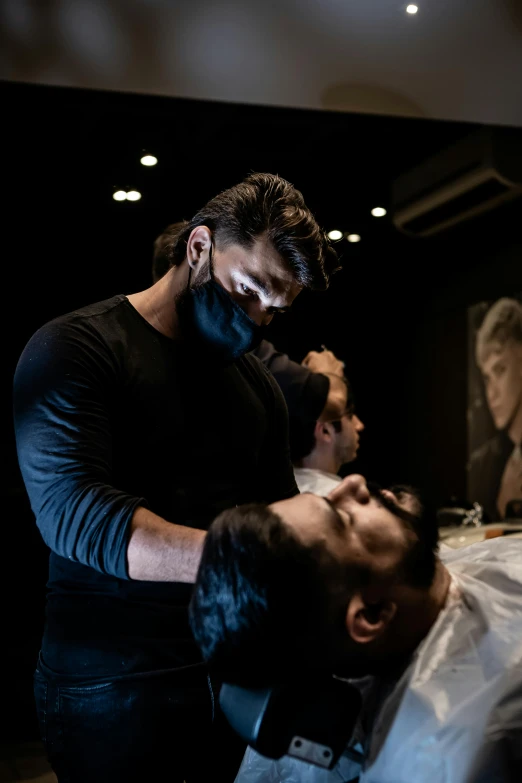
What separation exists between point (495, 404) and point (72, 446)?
12.3ft

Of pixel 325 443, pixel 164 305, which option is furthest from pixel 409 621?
pixel 325 443

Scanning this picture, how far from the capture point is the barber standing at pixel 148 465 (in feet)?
4.26

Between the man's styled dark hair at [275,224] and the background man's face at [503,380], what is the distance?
318 centimetres

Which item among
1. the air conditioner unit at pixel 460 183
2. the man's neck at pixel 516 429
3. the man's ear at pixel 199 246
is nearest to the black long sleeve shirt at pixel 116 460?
the man's ear at pixel 199 246

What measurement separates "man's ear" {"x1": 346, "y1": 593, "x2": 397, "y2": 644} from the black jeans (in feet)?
1.51

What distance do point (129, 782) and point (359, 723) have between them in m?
0.47

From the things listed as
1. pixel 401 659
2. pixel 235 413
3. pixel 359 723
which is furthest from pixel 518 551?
pixel 235 413

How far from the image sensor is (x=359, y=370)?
4.77 meters

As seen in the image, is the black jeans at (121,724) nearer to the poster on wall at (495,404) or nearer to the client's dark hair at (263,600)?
the client's dark hair at (263,600)

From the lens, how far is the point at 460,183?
13.1 ft

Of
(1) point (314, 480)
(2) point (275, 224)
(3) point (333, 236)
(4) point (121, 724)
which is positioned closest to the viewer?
(4) point (121, 724)

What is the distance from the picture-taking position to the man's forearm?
1228 millimetres

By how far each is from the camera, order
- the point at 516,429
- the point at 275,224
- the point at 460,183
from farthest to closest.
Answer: the point at 516,429 < the point at 460,183 < the point at 275,224

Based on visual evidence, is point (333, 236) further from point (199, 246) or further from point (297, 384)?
point (199, 246)
